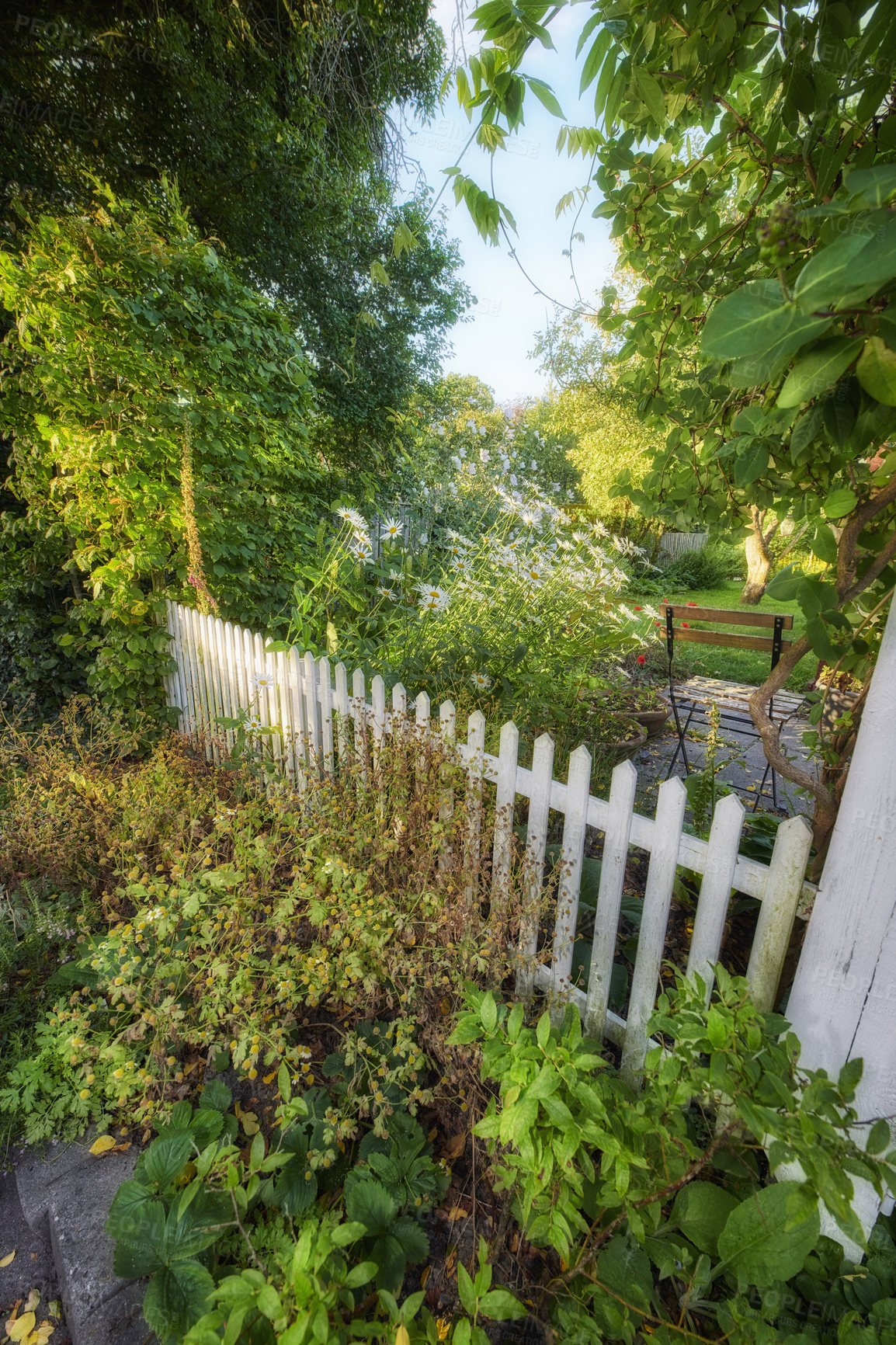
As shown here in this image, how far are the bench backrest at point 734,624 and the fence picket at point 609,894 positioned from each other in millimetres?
1724

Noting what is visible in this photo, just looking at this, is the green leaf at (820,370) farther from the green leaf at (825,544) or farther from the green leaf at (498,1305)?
the green leaf at (498,1305)

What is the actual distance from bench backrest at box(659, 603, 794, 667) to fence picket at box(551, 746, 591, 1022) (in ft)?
5.66

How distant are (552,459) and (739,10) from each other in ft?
71.9

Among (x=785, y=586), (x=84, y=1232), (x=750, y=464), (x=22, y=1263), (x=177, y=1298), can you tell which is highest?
(x=750, y=464)

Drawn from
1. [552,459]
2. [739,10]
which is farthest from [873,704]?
[552,459]

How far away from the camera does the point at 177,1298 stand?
115 centimetres

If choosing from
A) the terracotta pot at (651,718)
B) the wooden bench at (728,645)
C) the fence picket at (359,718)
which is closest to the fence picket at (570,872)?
the fence picket at (359,718)

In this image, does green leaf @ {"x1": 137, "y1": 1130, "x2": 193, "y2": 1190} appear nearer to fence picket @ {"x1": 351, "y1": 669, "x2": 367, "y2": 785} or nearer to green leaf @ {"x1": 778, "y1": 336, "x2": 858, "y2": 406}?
fence picket @ {"x1": 351, "y1": 669, "x2": 367, "y2": 785}

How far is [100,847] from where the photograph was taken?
2580 mm

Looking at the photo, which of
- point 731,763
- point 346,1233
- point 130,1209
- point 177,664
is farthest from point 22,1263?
point 731,763

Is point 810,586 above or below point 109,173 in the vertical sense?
below

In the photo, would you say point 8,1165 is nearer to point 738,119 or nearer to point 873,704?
point 873,704

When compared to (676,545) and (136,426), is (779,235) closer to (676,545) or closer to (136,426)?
(136,426)

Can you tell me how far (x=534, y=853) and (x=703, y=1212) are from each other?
0.91 m
